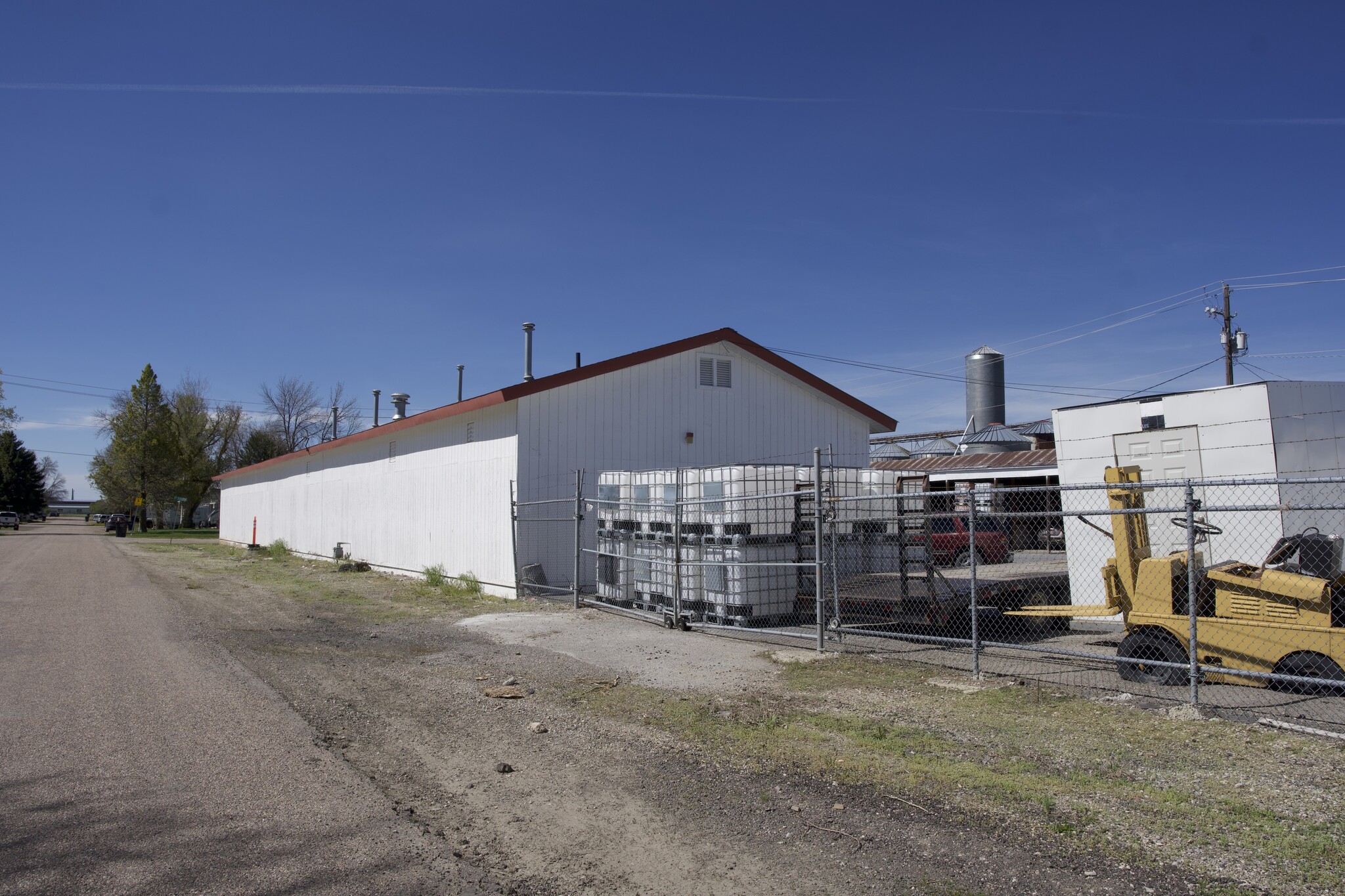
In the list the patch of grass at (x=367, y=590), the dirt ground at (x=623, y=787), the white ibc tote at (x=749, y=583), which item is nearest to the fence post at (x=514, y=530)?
the patch of grass at (x=367, y=590)

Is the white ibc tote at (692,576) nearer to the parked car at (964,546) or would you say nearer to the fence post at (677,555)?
the fence post at (677,555)

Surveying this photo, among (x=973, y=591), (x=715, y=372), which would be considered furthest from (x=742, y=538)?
(x=715, y=372)

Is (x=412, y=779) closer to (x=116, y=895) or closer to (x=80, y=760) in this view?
(x=116, y=895)

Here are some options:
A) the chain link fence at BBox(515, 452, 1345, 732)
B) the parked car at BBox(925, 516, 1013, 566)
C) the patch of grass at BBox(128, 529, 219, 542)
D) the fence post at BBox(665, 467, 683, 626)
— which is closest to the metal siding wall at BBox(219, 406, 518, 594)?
the chain link fence at BBox(515, 452, 1345, 732)

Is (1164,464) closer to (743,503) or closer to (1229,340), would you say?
(743,503)

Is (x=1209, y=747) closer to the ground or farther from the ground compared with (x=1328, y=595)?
closer to the ground

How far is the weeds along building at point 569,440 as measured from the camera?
15.9 m

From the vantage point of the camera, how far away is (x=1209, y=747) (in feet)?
19.2

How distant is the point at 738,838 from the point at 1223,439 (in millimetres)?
10020

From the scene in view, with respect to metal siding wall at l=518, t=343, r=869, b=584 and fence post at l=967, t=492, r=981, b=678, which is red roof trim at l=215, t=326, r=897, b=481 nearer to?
metal siding wall at l=518, t=343, r=869, b=584

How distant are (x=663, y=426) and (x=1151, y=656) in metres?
10.8

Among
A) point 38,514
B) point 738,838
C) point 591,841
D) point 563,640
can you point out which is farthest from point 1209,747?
point 38,514

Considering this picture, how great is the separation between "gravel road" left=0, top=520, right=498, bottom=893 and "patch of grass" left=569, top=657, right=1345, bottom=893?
2449 millimetres

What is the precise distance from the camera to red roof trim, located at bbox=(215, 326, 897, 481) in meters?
15.6
